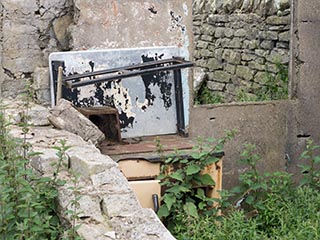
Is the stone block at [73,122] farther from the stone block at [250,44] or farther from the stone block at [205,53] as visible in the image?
the stone block at [205,53]

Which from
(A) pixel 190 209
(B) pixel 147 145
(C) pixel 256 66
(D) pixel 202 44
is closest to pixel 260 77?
(C) pixel 256 66

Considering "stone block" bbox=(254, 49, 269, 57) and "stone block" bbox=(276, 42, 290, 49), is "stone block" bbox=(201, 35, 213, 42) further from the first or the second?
"stone block" bbox=(276, 42, 290, 49)

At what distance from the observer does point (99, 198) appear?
3.82 m

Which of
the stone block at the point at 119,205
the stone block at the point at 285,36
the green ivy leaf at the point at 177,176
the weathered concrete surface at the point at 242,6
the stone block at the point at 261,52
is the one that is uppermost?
the weathered concrete surface at the point at 242,6

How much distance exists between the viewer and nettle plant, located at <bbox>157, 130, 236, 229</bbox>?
5211 mm

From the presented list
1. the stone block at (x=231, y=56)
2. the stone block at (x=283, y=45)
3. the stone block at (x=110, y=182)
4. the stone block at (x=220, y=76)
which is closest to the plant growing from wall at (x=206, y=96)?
the stone block at (x=220, y=76)

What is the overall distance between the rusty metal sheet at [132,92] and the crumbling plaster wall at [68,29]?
0.12 meters

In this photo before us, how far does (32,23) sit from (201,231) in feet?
6.89

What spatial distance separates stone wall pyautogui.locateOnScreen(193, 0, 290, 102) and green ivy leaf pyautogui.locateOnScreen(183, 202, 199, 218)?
8.67 ft

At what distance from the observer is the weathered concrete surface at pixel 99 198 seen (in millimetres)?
3504

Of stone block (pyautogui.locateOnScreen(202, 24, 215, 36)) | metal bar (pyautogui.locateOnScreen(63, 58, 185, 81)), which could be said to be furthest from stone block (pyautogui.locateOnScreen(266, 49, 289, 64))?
metal bar (pyautogui.locateOnScreen(63, 58, 185, 81))

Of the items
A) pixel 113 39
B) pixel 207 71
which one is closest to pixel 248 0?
pixel 207 71

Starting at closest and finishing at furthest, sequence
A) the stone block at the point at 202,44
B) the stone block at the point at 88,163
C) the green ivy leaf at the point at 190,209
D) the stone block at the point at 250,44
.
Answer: the stone block at the point at 88,163
the green ivy leaf at the point at 190,209
the stone block at the point at 250,44
the stone block at the point at 202,44

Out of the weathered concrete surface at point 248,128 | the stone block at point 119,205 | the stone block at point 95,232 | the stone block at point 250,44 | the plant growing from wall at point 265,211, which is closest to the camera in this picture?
the stone block at point 95,232
